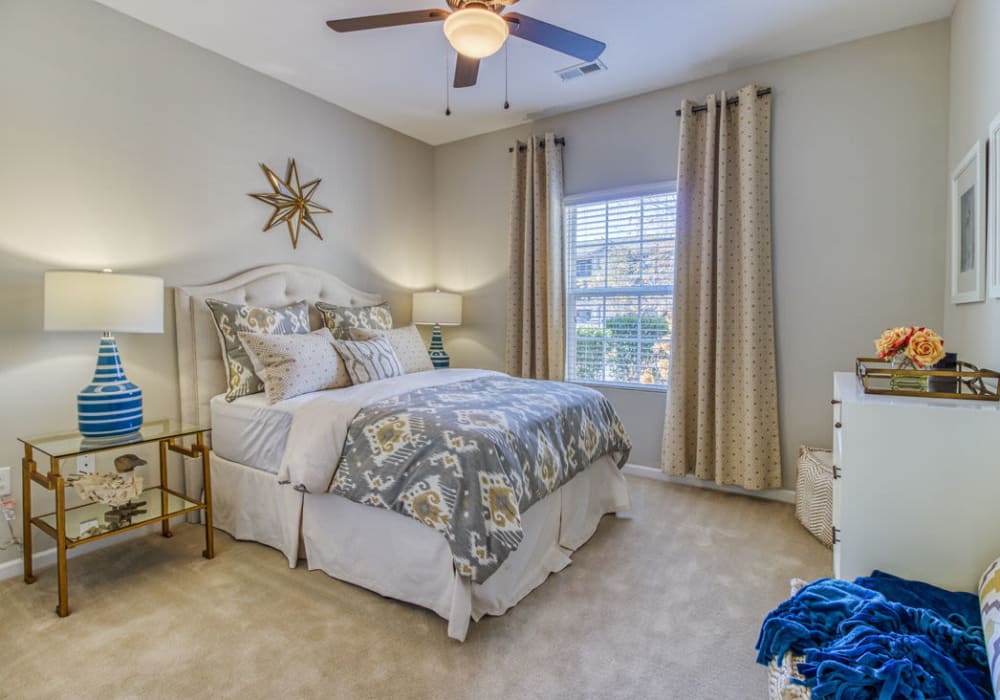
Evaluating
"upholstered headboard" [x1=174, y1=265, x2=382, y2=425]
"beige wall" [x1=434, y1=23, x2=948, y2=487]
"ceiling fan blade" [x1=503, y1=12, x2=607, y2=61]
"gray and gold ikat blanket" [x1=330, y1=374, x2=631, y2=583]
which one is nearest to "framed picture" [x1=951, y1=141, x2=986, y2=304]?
"beige wall" [x1=434, y1=23, x2=948, y2=487]

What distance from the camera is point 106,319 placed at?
7.13ft

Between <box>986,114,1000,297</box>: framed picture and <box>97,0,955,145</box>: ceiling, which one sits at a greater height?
<box>97,0,955,145</box>: ceiling

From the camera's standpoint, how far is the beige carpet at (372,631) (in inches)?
63.9

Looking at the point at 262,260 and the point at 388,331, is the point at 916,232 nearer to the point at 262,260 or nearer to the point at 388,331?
the point at 388,331

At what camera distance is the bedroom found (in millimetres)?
1807

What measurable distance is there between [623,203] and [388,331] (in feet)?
6.17

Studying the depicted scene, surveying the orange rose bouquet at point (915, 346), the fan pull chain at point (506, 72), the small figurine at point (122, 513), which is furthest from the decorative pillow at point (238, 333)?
the orange rose bouquet at point (915, 346)

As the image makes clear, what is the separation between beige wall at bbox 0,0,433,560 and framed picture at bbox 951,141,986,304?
11.5 feet

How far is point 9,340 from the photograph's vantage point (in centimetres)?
230

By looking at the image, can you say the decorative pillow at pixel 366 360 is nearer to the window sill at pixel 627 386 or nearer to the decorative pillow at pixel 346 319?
the decorative pillow at pixel 346 319

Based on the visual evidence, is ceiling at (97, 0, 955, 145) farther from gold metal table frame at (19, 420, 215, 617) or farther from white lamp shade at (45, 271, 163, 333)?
gold metal table frame at (19, 420, 215, 617)

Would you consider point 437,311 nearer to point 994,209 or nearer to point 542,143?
point 542,143

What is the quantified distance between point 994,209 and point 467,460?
2.05 meters

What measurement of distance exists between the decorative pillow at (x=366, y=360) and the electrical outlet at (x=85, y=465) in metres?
1.25
